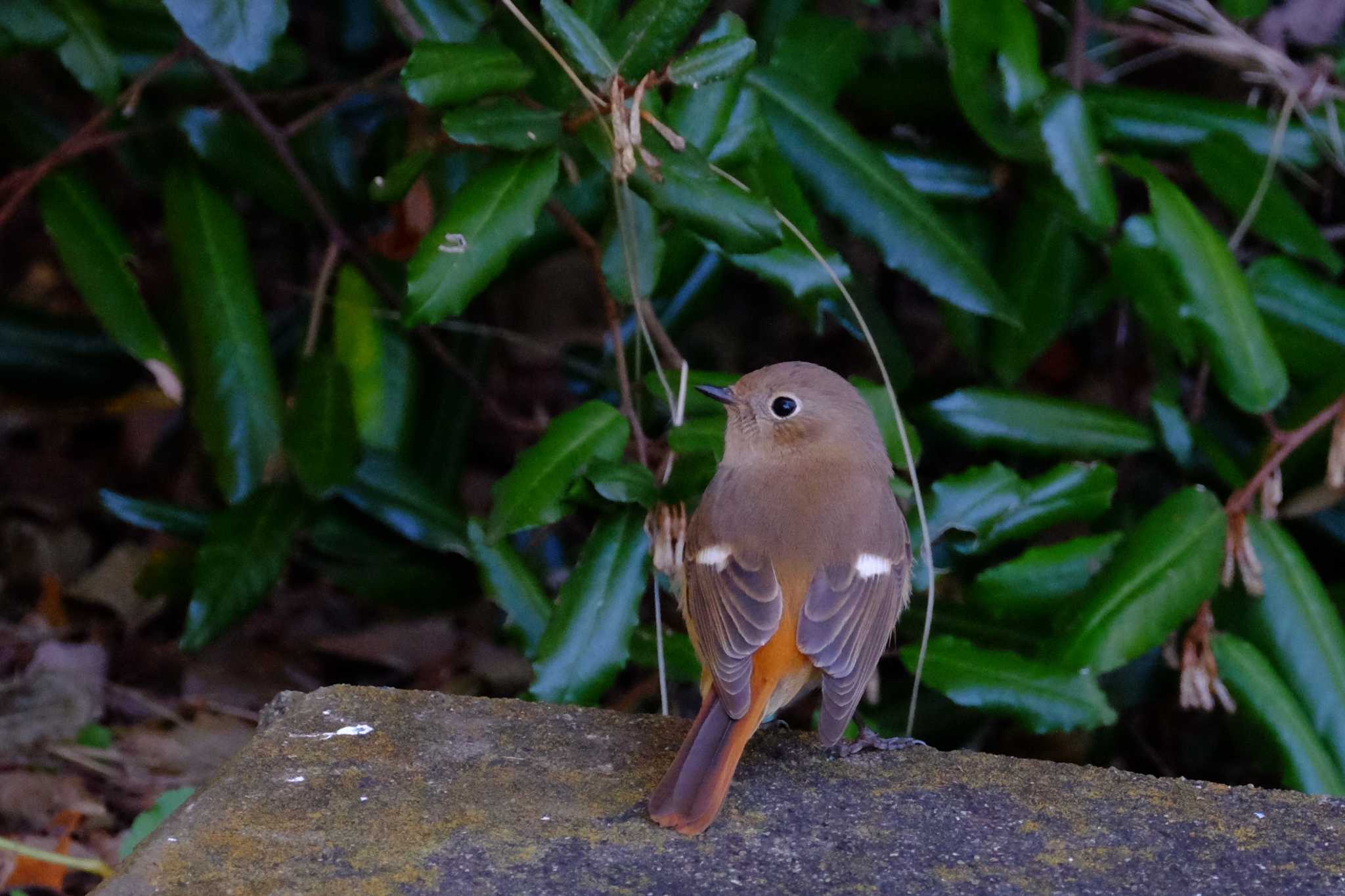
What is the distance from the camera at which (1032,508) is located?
346cm

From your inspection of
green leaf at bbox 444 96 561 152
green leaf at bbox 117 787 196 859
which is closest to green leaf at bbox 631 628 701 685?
green leaf at bbox 117 787 196 859

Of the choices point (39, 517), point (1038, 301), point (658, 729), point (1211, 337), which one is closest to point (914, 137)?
point (1038, 301)

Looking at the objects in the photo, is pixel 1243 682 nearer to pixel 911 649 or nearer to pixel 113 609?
pixel 911 649

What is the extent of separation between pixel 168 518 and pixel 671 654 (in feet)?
4.50

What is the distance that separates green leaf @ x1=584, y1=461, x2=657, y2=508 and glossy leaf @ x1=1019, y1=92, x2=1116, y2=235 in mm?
1279

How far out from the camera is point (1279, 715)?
3352mm

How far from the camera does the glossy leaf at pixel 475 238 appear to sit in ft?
9.91

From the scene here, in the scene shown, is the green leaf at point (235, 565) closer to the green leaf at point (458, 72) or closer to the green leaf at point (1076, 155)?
the green leaf at point (458, 72)

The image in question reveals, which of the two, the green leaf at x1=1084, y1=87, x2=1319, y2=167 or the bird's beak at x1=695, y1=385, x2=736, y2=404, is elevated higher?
the green leaf at x1=1084, y1=87, x2=1319, y2=167

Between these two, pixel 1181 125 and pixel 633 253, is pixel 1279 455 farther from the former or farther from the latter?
pixel 633 253

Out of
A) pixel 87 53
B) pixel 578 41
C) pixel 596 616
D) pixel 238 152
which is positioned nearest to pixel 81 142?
pixel 87 53

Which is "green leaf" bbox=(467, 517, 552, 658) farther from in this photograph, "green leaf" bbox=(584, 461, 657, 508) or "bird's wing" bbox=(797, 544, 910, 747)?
"bird's wing" bbox=(797, 544, 910, 747)

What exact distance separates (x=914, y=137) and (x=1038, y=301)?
24.1 inches

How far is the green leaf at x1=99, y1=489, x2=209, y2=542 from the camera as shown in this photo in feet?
12.5
